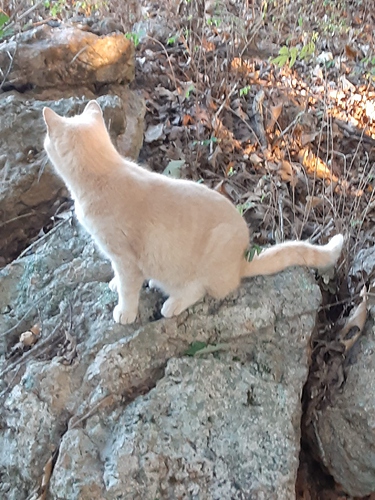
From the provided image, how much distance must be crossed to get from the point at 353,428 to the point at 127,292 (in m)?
1.36

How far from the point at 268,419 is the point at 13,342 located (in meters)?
1.41

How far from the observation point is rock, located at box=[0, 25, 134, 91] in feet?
12.5

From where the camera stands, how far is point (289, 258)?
105 inches

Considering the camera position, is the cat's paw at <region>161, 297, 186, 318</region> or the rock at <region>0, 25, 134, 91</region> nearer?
the cat's paw at <region>161, 297, 186, 318</region>

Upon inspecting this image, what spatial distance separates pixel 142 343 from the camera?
93.5 inches

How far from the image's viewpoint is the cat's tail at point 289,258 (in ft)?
8.66

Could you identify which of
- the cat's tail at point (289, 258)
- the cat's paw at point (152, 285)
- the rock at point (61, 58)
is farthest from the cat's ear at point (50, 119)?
the rock at point (61, 58)

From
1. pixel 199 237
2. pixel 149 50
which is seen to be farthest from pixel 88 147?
pixel 149 50

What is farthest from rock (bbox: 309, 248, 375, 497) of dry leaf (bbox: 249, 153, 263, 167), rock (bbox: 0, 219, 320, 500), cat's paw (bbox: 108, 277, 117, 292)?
dry leaf (bbox: 249, 153, 263, 167)

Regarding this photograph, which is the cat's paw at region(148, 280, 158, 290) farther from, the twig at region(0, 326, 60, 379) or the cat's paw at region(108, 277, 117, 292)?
the twig at region(0, 326, 60, 379)

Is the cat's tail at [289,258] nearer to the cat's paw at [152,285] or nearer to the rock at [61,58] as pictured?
the cat's paw at [152,285]

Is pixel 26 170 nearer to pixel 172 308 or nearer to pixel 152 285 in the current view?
pixel 152 285

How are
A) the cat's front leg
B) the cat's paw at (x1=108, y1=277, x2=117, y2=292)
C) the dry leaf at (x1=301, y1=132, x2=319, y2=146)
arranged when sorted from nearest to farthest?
the cat's front leg < the cat's paw at (x1=108, y1=277, x2=117, y2=292) < the dry leaf at (x1=301, y1=132, x2=319, y2=146)

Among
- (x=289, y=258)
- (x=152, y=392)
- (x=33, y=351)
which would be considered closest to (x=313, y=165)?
(x=289, y=258)
